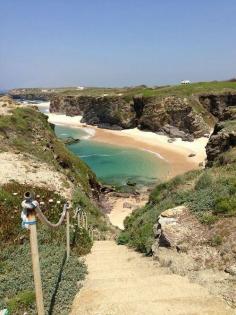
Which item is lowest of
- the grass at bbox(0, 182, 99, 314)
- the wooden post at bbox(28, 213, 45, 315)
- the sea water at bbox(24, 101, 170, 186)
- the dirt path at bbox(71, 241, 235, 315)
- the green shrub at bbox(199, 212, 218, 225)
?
the sea water at bbox(24, 101, 170, 186)

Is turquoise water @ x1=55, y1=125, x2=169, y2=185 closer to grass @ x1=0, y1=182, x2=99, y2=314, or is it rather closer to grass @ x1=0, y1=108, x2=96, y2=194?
grass @ x1=0, y1=108, x2=96, y2=194

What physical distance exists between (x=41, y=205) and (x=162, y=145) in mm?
69679

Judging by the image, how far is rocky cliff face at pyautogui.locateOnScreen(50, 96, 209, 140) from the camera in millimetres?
98750

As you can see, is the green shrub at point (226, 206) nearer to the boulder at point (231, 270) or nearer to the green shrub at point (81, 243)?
the boulder at point (231, 270)

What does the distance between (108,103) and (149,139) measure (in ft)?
93.0

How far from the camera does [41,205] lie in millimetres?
21703

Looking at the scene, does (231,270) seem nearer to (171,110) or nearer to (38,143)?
(38,143)

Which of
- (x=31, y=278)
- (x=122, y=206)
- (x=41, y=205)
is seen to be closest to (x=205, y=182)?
(x=41, y=205)

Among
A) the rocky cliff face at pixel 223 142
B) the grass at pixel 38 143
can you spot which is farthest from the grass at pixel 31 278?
the grass at pixel 38 143

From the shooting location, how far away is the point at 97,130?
118m

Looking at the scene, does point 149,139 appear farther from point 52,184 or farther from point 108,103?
point 52,184

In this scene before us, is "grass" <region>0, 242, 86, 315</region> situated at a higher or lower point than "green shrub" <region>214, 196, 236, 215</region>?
lower

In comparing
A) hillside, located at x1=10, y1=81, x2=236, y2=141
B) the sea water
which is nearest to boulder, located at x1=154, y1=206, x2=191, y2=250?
the sea water

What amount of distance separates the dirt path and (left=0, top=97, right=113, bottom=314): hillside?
0.67 metres
